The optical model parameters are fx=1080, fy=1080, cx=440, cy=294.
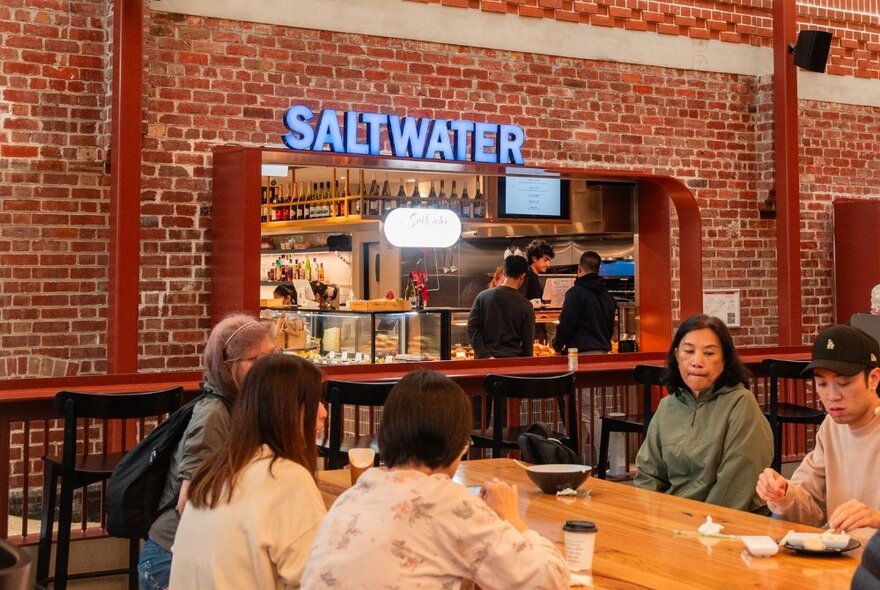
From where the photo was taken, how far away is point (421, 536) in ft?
7.46

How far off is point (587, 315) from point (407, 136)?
2110 millimetres

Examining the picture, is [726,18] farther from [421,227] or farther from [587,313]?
[421,227]

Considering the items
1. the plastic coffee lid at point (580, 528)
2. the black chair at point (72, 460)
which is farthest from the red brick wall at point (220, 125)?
the plastic coffee lid at point (580, 528)

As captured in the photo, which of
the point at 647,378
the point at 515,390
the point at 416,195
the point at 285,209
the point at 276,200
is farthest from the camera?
the point at 276,200

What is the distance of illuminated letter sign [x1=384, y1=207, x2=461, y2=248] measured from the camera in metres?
9.90

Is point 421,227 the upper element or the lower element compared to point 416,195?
lower

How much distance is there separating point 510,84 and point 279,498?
22.2 ft

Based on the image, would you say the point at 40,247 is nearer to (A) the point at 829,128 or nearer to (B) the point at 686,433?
(B) the point at 686,433

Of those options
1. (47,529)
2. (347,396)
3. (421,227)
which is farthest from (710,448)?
(421,227)

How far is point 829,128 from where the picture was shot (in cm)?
1070

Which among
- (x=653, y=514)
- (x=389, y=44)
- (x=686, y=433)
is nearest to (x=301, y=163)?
(x=389, y=44)

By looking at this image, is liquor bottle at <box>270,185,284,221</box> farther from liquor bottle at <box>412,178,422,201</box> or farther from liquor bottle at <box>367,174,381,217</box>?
liquor bottle at <box>412,178,422,201</box>

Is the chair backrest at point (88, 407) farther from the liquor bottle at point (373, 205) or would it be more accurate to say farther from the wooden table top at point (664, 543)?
the liquor bottle at point (373, 205)

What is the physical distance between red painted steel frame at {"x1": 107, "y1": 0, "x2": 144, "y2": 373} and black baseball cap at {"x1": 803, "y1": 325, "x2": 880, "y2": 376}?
488 cm
